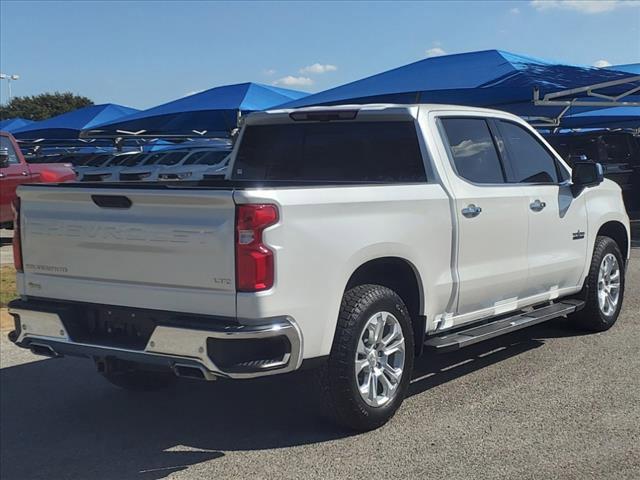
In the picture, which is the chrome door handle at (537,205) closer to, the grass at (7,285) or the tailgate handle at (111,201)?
the tailgate handle at (111,201)

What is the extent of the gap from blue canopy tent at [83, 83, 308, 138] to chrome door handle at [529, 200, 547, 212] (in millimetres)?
12121

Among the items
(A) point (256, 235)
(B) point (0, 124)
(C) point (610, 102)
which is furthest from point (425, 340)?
(B) point (0, 124)

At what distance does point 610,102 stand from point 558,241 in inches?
374

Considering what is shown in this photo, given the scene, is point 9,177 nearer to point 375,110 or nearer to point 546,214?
point 375,110

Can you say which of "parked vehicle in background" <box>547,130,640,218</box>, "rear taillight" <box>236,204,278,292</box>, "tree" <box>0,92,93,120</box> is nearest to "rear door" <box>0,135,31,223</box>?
"rear taillight" <box>236,204,278,292</box>

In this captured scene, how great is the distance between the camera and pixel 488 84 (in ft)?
44.4

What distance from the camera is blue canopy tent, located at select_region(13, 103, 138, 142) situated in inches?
943

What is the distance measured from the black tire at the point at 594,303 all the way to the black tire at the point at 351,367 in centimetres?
290

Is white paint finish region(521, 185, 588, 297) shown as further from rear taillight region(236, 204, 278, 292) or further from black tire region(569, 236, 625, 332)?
rear taillight region(236, 204, 278, 292)

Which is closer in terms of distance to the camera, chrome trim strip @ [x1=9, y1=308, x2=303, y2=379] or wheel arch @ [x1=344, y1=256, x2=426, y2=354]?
chrome trim strip @ [x1=9, y1=308, x2=303, y2=379]

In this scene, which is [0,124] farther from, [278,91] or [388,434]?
[388,434]

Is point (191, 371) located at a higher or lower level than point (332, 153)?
lower

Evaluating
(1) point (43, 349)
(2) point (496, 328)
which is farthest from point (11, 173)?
(2) point (496, 328)

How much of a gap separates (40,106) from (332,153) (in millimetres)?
70266
